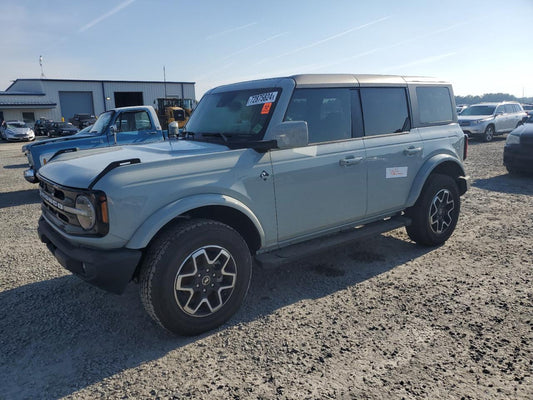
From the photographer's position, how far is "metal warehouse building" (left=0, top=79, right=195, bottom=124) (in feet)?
151

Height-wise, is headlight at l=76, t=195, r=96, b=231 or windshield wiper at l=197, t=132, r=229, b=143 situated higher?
windshield wiper at l=197, t=132, r=229, b=143

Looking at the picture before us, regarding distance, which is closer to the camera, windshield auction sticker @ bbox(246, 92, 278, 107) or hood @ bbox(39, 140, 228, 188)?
hood @ bbox(39, 140, 228, 188)

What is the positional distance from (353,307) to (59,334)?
2554 millimetres

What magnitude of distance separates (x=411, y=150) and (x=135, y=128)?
696 centimetres

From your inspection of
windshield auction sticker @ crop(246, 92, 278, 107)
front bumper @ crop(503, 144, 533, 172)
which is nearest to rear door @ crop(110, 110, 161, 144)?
windshield auction sticker @ crop(246, 92, 278, 107)

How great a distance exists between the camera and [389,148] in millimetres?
4441

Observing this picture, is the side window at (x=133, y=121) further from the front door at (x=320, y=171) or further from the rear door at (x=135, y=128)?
the front door at (x=320, y=171)

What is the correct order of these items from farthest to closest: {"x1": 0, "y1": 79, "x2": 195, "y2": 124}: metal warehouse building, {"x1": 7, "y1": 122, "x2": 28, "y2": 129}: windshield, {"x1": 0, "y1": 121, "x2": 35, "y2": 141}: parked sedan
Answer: {"x1": 0, "y1": 79, "x2": 195, "y2": 124}: metal warehouse building, {"x1": 7, "y1": 122, "x2": 28, "y2": 129}: windshield, {"x1": 0, "y1": 121, "x2": 35, "y2": 141}: parked sedan

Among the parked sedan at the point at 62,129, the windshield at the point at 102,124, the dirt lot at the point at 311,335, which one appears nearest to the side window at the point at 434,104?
the dirt lot at the point at 311,335

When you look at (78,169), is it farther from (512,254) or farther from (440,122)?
(512,254)

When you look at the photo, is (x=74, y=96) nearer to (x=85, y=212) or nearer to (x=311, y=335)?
(x=85, y=212)

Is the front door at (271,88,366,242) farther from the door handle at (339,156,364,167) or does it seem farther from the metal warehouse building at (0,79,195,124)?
the metal warehouse building at (0,79,195,124)

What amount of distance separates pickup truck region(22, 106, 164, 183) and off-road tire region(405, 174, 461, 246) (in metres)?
5.93

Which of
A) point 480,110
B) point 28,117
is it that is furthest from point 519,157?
point 28,117
